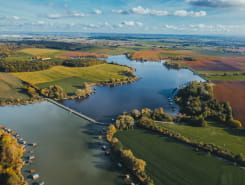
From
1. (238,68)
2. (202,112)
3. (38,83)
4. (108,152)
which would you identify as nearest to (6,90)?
(38,83)

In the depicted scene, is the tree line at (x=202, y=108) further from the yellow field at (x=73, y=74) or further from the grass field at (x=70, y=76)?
the yellow field at (x=73, y=74)

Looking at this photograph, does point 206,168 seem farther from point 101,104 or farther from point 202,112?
point 101,104

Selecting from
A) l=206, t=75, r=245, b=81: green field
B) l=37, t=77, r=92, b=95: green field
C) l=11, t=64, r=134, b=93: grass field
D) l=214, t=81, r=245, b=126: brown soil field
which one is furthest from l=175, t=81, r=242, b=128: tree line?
l=37, t=77, r=92, b=95: green field

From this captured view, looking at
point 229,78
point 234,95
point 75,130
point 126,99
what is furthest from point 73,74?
point 229,78

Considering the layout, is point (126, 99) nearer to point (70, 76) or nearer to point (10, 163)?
point (70, 76)

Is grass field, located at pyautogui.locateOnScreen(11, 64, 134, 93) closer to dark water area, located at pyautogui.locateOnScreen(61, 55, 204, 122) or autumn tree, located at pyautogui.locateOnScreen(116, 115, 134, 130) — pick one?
dark water area, located at pyautogui.locateOnScreen(61, 55, 204, 122)

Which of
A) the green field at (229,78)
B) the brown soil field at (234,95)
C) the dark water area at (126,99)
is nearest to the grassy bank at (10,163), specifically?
the dark water area at (126,99)

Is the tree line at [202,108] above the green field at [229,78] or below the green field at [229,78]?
below
